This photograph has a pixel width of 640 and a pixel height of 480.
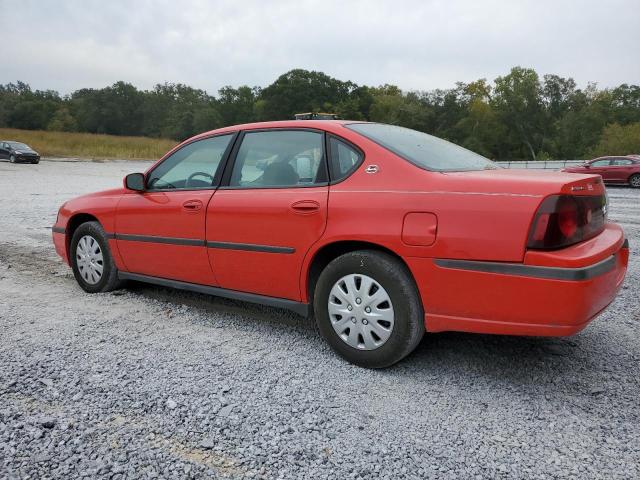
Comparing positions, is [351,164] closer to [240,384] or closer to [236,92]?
[240,384]

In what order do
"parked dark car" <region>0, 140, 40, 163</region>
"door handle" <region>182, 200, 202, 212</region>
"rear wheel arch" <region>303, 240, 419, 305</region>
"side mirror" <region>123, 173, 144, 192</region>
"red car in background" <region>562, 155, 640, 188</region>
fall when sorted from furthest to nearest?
"parked dark car" <region>0, 140, 40, 163</region> → "red car in background" <region>562, 155, 640, 188</region> → "side mirror" <region>123, 173, 144, 192</region> → "door handle" <region>182, 200, 202, 212</region> → "rear wheel arch" <region>303, 240, 419, 305</region>

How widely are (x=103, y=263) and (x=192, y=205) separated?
53.7 inches

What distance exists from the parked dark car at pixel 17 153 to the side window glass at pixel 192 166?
3105cm

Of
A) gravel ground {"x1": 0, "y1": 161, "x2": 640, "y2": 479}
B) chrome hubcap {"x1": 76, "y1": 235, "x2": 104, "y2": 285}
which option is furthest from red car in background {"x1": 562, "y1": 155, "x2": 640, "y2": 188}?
chrome hubcap {"x1": 76, "y1": 235, "x2": 104, "y2": 285}

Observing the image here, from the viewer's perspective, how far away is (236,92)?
110 meters

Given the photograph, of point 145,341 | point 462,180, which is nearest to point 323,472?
point 462,180

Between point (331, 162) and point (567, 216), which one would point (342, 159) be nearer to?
point (331, 162)

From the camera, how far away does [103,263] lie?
467 centimetres

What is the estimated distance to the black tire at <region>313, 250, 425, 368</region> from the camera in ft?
9.53

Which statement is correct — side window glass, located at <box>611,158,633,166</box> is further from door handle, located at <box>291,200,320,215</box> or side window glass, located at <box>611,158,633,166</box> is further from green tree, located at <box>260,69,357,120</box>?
green tree, located at <box>260,69,357,120</box>

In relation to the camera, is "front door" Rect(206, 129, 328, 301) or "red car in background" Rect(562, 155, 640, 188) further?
"red car in background" Rect(562, 155, 640, 188)

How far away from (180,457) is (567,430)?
180 centimetres

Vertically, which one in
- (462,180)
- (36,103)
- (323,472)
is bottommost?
(323,472)

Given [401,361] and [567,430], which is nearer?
[567,430]
